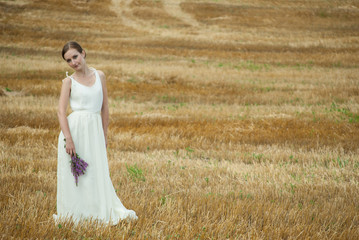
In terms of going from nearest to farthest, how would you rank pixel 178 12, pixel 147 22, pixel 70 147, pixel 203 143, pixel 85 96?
pixel 70 147, pixel 85 96, pixel 203 143, pixel 147 22, pixel 178 12

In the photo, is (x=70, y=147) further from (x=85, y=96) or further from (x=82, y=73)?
(x=82, y=73)

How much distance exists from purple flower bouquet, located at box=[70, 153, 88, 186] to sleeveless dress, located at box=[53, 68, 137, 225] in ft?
0.21

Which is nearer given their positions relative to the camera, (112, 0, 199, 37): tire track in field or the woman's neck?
the woman's neck

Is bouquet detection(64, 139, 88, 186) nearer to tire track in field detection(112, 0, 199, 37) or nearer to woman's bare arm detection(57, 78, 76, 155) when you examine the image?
woman's bare arm detection(57, 78, 76, 155)

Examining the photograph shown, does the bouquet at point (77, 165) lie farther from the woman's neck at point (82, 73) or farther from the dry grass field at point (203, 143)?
the woman's neck at point (82, 73)

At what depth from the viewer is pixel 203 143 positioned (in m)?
8.44

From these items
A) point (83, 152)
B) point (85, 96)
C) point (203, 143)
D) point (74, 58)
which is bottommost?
point (203, 143)

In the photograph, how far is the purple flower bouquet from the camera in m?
3.90

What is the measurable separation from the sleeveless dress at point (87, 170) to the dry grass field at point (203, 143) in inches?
8.5

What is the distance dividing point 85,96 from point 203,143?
4.82m

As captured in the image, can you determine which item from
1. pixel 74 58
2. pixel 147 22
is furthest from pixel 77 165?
pixel 147 22

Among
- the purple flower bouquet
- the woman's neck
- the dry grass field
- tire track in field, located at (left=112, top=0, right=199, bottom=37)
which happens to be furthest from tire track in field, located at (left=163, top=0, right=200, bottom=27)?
the purple flower bouquet

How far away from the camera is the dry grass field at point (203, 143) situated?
4082mm

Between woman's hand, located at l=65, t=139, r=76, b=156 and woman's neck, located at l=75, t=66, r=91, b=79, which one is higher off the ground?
woman's neck, located at l=75, t=66, r=91, b=79
